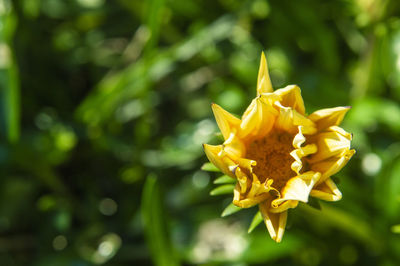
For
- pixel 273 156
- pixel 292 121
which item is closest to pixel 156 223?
pixel 273 156

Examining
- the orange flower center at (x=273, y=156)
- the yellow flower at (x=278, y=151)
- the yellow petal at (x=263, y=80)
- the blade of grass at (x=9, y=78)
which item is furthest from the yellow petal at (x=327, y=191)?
the blade of grass at (x=9, y=78)

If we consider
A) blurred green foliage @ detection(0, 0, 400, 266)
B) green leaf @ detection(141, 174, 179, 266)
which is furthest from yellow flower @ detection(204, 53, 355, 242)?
blurred green foliage @ detection(0, 0, 400, 266)

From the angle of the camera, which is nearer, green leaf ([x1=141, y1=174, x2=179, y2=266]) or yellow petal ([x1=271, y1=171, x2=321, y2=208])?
yellow petal ([x1=271, y1=171, x2=321, y2=208])

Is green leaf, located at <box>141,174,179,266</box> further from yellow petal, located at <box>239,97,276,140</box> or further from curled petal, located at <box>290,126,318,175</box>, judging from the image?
curled petal, located at <box>290,126,318,175</box>

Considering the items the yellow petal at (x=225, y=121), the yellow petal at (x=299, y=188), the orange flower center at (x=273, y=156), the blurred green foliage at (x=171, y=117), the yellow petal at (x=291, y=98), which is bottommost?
the blurred green foliage at (x=171, y=117)

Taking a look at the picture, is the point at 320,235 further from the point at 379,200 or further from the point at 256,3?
the point at 256,3

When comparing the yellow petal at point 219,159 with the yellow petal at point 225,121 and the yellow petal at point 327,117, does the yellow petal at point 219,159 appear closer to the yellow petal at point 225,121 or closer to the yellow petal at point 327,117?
the yellow petal at point 225,121

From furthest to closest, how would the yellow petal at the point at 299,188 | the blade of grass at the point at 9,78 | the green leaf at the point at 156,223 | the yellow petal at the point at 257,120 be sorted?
1. the blade of grass at the point at 9,78
2. the green leaf at the point at 156,223
3. the yellow petal at the point at 257,120
4. the yellow petal at the point at 299,188
